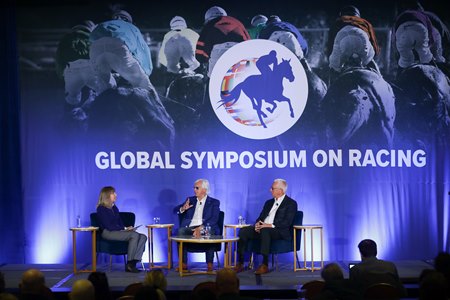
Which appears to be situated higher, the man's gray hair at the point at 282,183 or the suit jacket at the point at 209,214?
the man's gray hair at the point at 282,183

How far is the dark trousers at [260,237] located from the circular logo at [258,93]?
1312 millimetres

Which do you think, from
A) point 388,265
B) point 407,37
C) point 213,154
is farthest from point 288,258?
point 388,265

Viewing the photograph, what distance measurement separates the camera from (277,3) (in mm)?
8664

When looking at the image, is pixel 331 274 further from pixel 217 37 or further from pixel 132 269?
pixel 217 37

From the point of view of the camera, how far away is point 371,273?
469 cm

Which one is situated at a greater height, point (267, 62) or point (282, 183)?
point (267, 62)

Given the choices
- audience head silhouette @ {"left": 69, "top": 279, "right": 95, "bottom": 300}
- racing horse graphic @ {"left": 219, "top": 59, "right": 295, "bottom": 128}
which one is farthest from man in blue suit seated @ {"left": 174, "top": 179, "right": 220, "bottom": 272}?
audience head silhouette @ {"left": 69, "top": 279, "right": 95, "bottom": 300}

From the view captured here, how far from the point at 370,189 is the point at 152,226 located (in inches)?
105

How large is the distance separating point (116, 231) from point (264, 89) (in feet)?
8.14

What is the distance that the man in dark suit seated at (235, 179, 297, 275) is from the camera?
7.64 metres

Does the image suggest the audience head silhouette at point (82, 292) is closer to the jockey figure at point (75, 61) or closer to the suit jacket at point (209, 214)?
the suit jacket at point (209, 214)

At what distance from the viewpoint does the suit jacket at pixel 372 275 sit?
4.61 m

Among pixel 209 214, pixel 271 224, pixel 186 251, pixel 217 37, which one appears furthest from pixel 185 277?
pixel 217 37

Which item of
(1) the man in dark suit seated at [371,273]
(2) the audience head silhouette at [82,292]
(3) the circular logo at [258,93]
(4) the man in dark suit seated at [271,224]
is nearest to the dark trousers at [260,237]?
(4) the man in dark suit seated at [271,224]
